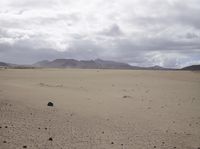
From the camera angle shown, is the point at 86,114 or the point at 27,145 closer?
the point at 27,145

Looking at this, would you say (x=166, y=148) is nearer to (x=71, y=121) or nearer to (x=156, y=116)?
(x=71, y=121)

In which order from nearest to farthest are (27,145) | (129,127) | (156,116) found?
(27,145) → (129,127) → (156,116)

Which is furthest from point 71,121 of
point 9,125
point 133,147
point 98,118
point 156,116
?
point 156,116

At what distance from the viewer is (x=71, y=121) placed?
12.4 m

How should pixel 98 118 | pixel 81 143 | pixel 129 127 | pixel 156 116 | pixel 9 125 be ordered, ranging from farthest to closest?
pixel 156 116
pixel 98 118
pixel 129 127
pixel 9 125
pixel 81 143

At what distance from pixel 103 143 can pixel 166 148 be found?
1976 millimetres

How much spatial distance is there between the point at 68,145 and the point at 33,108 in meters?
5.57

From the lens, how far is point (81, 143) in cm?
946

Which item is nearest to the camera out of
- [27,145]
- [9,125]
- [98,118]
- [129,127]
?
[27,145]

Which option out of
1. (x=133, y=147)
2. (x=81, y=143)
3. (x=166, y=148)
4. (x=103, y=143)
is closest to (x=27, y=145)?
(x=81, y=143)

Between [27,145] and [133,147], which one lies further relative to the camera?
[133,147]

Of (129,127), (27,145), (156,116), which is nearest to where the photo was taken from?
(27,145)

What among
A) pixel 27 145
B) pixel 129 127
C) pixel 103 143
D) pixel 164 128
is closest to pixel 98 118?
pixel 129 127

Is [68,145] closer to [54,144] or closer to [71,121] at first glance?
[54,144]
